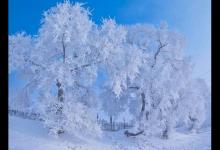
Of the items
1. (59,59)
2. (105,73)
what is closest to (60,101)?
(59,59)

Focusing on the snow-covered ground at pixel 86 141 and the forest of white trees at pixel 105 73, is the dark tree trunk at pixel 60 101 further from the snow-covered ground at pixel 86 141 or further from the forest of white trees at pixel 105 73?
the snow-covered ground at pixel 86 141

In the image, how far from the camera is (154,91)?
4.91 m

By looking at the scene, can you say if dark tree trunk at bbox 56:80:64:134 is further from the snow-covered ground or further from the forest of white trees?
the snow-covered ground

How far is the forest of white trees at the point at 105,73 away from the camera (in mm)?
4742

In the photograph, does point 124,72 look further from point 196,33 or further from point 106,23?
point 196,33

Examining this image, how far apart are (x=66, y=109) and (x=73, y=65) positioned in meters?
0.59

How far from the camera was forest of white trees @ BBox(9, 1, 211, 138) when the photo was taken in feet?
15.6

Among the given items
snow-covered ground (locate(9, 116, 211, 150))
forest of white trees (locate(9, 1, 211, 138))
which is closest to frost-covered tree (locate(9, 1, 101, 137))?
forest of white trees (locate(9, 1, 211, 138))

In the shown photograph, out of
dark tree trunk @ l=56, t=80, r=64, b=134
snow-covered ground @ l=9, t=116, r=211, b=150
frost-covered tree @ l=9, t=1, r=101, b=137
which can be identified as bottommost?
snow-covered ground @ l=9, t=116, r=211, b=150

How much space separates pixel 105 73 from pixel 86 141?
3.06ft

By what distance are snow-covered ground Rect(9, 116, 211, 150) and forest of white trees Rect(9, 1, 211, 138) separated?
0.10 metres

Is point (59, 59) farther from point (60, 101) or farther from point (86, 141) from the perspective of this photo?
point (86, 141)

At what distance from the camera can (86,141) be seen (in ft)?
15.5

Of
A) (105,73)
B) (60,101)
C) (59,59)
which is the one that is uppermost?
(59,59)
